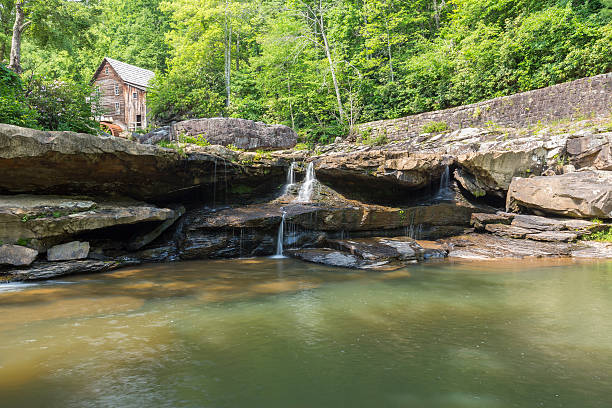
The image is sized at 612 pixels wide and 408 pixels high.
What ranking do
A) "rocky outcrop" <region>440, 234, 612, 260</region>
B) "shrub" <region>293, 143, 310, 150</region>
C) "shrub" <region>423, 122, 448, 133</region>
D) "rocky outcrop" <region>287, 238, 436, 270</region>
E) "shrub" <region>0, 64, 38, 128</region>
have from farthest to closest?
"shrub" <region>293, 143, 310, 150</region> → "shrub" <region>423, 122, 448, 133</region> → "rocky outcrop" <region>440, 234, 612, 260</region> → "rocky outcrop" <region>287, 238, 436, 270</region> → "shrub" <region>0, 64, 38, 128</region>

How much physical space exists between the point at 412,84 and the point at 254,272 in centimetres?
1607

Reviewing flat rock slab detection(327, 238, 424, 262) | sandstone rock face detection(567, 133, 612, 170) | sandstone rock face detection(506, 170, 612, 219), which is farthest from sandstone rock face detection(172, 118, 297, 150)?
sandstone rock face detection(567, 133, 612, 170)

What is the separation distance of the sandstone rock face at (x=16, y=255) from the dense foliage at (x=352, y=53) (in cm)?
1378

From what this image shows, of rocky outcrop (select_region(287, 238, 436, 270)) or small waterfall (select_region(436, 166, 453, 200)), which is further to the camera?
small waterfall (select_region(436, 166, 453, 200))

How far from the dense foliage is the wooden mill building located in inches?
159

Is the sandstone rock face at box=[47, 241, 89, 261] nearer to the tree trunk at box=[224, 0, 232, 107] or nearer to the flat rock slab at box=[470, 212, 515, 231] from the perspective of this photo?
the flat rock slab at box=[470, 212, 515, 231]

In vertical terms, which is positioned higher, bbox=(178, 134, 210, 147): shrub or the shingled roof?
the shingled roof

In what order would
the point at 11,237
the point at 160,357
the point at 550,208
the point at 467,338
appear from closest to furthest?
the point at 160,357 → the point at 467,338 → the point at 11,237 → the point at 550,208

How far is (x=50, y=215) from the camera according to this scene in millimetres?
7461

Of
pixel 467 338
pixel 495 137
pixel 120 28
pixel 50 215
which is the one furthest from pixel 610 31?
pixel 120 28

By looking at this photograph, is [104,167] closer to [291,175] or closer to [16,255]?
[16,255]

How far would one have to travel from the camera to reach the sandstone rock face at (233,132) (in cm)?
1330

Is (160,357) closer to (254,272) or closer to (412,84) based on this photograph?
(254,272)

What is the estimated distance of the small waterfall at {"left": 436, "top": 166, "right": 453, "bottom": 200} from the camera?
12.3 m
